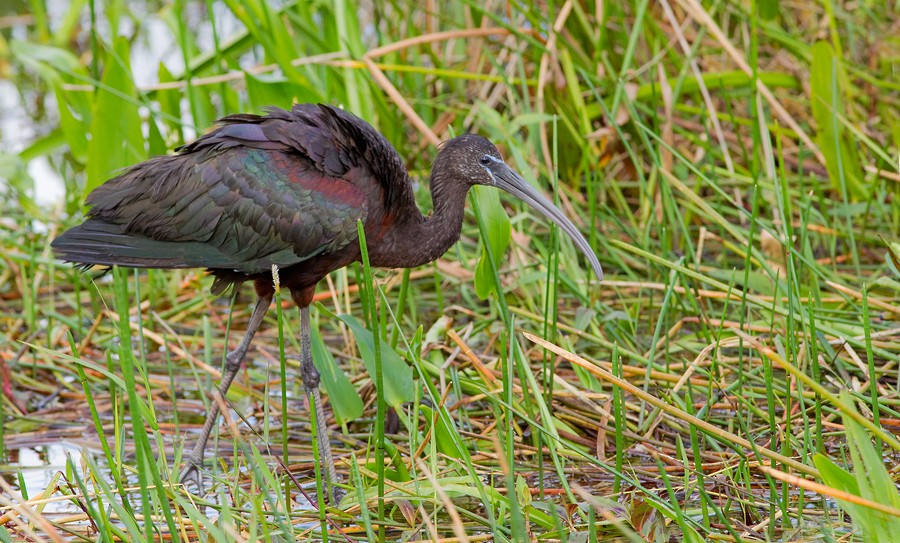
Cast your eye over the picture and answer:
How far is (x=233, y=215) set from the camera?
399cm

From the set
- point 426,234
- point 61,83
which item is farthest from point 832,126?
point 61,83

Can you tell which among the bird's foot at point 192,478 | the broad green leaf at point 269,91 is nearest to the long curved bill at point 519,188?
the broad green leaf at point 269,91

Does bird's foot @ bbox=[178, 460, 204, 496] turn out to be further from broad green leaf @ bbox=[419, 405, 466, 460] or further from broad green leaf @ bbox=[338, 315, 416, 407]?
broad green leaf @ bbox=[419, 405, 466, 460]

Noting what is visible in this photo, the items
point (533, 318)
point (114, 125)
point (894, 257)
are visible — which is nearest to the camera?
point (894, 257)

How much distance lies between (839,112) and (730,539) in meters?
3.00

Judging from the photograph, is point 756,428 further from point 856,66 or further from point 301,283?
point 856,66

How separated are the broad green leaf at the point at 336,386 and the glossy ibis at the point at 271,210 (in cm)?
9

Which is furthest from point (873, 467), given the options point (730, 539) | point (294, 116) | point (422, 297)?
point (422, 297)

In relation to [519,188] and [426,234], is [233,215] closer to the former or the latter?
[426,234]

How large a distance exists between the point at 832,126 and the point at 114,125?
3283mm

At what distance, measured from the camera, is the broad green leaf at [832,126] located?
5.00 meters

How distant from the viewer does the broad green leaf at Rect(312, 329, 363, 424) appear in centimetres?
387

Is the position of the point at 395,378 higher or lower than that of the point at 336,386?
higher

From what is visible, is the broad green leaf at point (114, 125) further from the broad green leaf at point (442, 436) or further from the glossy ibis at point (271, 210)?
the broad green leaf at point (442, 436)
